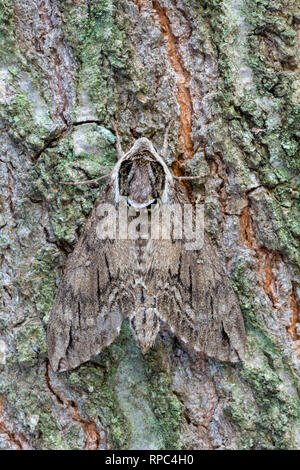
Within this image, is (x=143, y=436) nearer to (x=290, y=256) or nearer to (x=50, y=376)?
(x=50, y=376)

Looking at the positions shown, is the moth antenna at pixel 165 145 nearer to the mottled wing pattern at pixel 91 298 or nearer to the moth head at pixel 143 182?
the moth head at pixel 143 182

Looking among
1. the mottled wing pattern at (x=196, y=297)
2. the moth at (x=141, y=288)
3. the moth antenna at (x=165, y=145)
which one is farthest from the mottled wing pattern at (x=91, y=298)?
the moth antenna at (x=165, y=145)

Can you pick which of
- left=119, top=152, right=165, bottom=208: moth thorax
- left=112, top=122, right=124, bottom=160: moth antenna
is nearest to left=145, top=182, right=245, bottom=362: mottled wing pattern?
left=119, top=152, right=165, bottom=208: moth thorax

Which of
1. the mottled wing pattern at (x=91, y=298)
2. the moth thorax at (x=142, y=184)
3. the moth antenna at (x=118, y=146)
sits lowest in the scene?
the mottled wing pattern at (x=91, y=298)

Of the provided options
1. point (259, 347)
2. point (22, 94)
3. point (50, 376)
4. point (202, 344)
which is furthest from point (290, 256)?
point (22, 94)

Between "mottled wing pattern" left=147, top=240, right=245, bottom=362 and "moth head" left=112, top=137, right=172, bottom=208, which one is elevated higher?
"moth head" left=112, top=137, right=172, bottom=208

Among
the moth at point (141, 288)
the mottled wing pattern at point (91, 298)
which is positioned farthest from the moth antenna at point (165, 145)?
the mottled wing pattern at point (91, 298)

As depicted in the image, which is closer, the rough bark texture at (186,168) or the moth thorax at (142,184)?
the rough bark texture at (186,168)

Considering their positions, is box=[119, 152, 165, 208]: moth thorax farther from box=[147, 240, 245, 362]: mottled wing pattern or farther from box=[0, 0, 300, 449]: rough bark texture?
box=[147, 240, 245, 362]: mottled wing pattern

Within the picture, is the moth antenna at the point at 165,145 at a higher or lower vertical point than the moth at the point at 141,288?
higher
